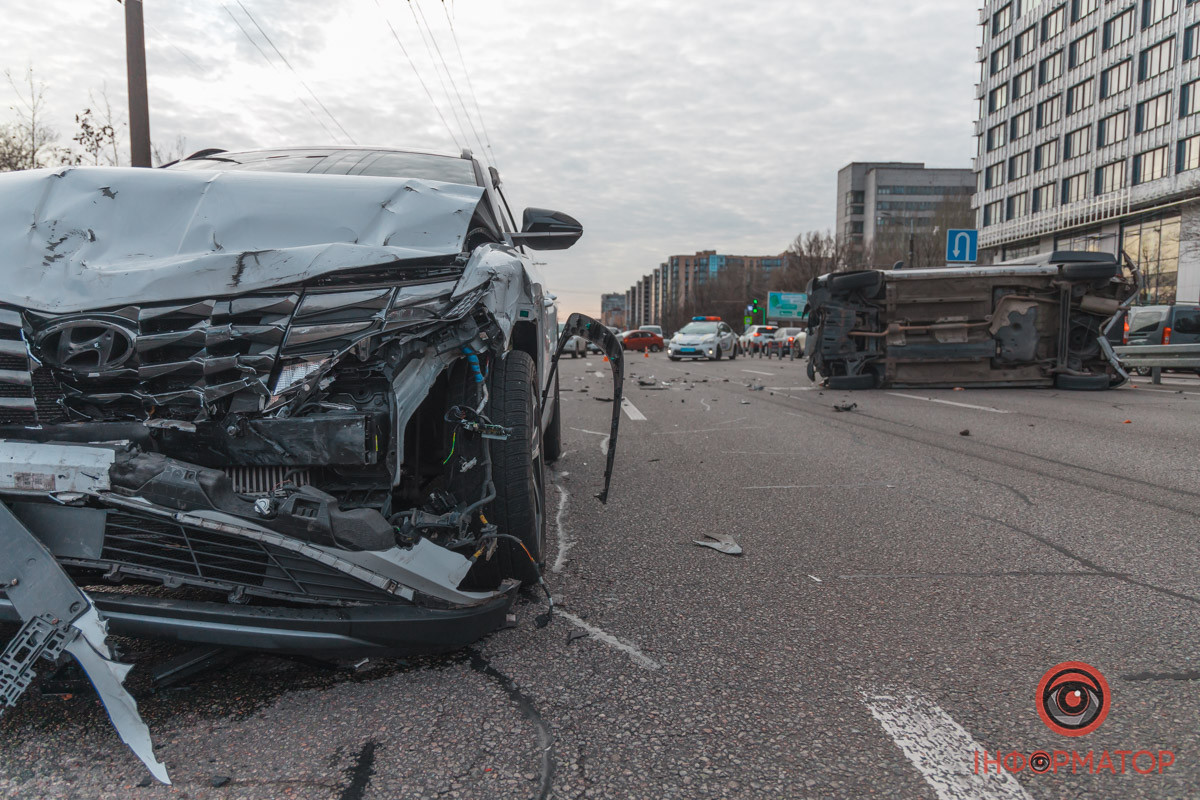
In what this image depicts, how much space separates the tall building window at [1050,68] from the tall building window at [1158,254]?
16.0m

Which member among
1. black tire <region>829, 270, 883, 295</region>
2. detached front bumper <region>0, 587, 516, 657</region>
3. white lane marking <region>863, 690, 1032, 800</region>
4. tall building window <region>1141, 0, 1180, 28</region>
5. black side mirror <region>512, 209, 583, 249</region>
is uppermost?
tall building window <region>1141, 0, 1180, 28</region>

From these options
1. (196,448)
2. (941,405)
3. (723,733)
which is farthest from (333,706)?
(941,405)

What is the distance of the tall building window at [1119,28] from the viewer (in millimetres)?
50688

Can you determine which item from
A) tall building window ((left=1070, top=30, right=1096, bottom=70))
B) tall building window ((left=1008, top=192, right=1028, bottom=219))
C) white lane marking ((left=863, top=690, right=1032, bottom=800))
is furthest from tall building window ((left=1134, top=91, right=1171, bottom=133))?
white lane marking ((left=863, top=690, right=1032, bottom=800))

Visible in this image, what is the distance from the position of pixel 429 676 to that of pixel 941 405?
9498 mm

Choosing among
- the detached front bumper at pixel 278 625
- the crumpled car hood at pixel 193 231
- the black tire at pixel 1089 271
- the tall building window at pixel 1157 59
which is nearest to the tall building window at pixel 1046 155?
the tall building window at pixel 1157 59

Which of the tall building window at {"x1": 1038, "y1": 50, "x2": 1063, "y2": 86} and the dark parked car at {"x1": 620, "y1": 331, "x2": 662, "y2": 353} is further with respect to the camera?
the tall building window at {"x1": 1038, "y1": 50, "x2": 1063, "y2": 86}

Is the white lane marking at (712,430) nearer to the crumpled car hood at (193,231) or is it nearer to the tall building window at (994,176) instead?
the crumpled car hood at (193,231)

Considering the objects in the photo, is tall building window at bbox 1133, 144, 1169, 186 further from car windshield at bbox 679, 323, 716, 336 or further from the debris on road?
the debris on road

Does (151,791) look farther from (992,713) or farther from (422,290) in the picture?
(992,713)

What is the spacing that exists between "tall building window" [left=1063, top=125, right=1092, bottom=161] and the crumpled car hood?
214 ft

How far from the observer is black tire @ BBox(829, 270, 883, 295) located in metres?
12.6

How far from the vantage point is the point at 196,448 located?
2023 millimetres

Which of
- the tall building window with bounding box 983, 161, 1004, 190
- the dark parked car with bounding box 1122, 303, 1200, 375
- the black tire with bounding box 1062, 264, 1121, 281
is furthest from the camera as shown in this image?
the tall building window with bounding box 983, 161, 1004, 190
